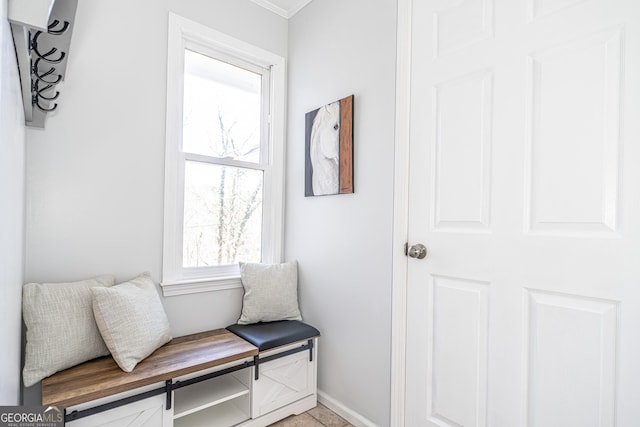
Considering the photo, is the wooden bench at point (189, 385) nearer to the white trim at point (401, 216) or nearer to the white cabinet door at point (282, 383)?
the white cabinet door at point (282, 383)

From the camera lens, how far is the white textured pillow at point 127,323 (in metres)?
1.44

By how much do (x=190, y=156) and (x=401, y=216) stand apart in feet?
4.31

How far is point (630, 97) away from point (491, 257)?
2.25 feet

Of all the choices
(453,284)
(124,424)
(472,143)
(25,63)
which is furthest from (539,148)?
(124,424)

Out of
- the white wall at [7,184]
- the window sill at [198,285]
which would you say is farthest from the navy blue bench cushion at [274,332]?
the white wall at [7,184]

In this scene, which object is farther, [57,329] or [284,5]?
[284,5]

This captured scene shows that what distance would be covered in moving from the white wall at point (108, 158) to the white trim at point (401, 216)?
1.17m

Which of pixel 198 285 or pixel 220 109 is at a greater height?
pixel 220 109

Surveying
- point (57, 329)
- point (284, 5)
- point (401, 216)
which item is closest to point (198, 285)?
point (57, 329)

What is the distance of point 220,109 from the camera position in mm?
2197

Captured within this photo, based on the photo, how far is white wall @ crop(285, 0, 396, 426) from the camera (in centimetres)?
175

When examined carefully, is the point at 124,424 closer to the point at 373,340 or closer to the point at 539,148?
the point at 373,340

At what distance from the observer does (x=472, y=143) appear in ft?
4.60

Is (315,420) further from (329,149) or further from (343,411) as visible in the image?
(329,149)
